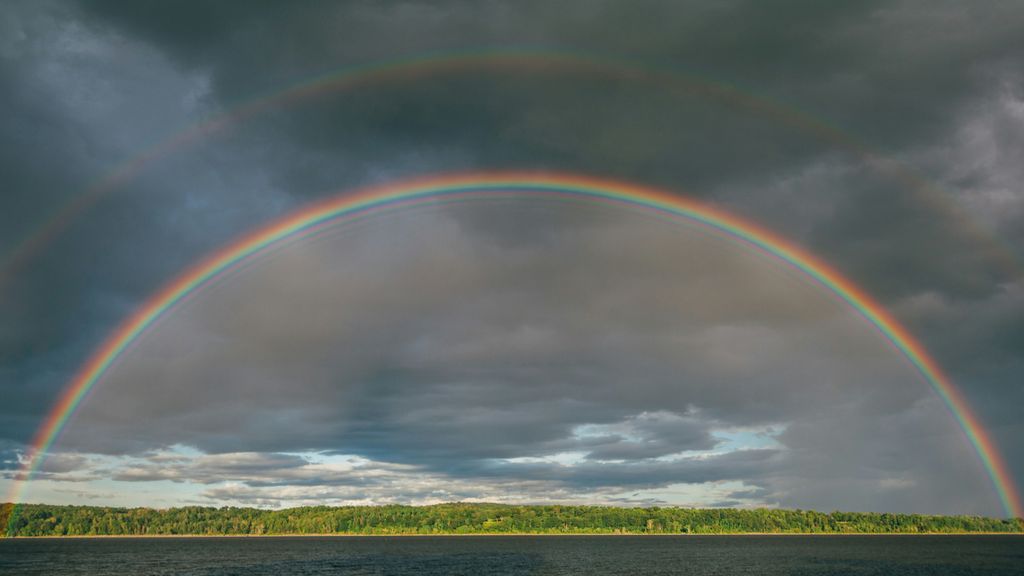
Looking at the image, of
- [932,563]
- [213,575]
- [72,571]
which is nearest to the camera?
[213,575]

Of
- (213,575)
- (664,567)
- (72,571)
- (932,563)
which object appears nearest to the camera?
(213,575)

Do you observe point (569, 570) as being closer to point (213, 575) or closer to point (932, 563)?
point (213, 575)

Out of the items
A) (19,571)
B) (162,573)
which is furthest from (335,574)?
(19,571)

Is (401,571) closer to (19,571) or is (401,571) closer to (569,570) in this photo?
(569,570)

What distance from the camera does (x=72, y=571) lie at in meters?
141

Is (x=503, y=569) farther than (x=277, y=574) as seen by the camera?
Yes

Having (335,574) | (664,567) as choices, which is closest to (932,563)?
(664,567)

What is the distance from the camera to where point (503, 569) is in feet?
480

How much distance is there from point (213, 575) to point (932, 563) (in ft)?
539

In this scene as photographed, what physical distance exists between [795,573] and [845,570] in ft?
61.3

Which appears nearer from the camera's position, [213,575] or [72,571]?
[213,575]

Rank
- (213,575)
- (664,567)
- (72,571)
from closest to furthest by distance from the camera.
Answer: (213,575) → (72,571) → (664,567)

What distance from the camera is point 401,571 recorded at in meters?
146

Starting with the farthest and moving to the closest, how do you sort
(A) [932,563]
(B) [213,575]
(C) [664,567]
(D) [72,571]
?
(A) [932,563] < (C) [664,567] < (D) [72,571] < (B) [213,575]
